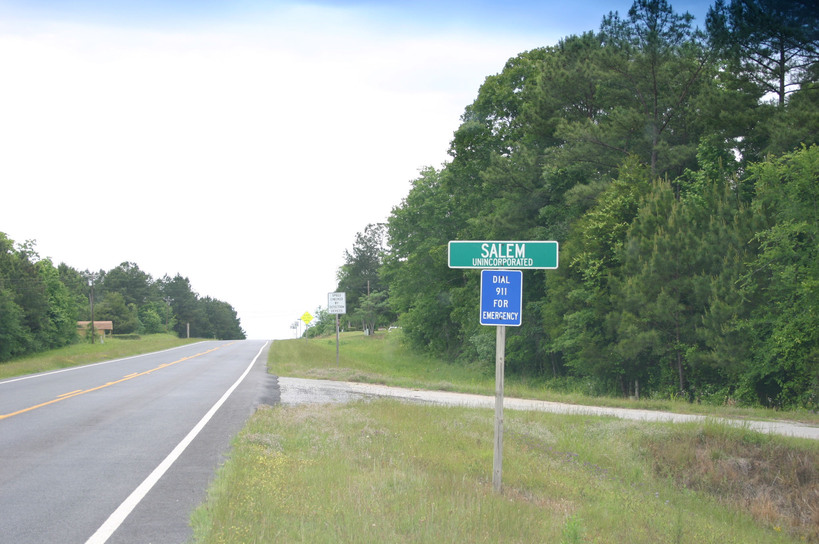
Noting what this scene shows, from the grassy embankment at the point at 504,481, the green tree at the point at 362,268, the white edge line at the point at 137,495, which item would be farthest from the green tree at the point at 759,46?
the green tree at the point at 362,268

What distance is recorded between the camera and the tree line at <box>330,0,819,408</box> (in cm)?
2045

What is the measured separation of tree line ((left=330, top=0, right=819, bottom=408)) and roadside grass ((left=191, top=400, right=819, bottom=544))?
931 cm

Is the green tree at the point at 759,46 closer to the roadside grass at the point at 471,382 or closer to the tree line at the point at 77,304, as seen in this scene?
the roadside grass at the point at 471,382

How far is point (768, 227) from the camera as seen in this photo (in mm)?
21125

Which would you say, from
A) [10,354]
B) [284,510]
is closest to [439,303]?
[284,510]

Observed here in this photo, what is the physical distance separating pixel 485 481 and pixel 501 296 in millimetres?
2595

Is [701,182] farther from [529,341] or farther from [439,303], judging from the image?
[439,303]

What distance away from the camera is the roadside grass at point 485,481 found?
6.05 meters

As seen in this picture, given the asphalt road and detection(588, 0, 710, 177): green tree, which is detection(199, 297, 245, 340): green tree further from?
the asphalt road

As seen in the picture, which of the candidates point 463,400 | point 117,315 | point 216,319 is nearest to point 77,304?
point 117,315

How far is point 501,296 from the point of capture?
24.5 feet

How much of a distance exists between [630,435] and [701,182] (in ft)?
48.0

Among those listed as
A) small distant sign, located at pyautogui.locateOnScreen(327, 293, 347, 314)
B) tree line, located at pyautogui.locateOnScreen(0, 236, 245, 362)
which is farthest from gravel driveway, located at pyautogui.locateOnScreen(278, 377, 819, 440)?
tree line, located at pyautogui.locateOnScreen(0, 236, 245, 362)

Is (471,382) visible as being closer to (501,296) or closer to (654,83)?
(654,83)
